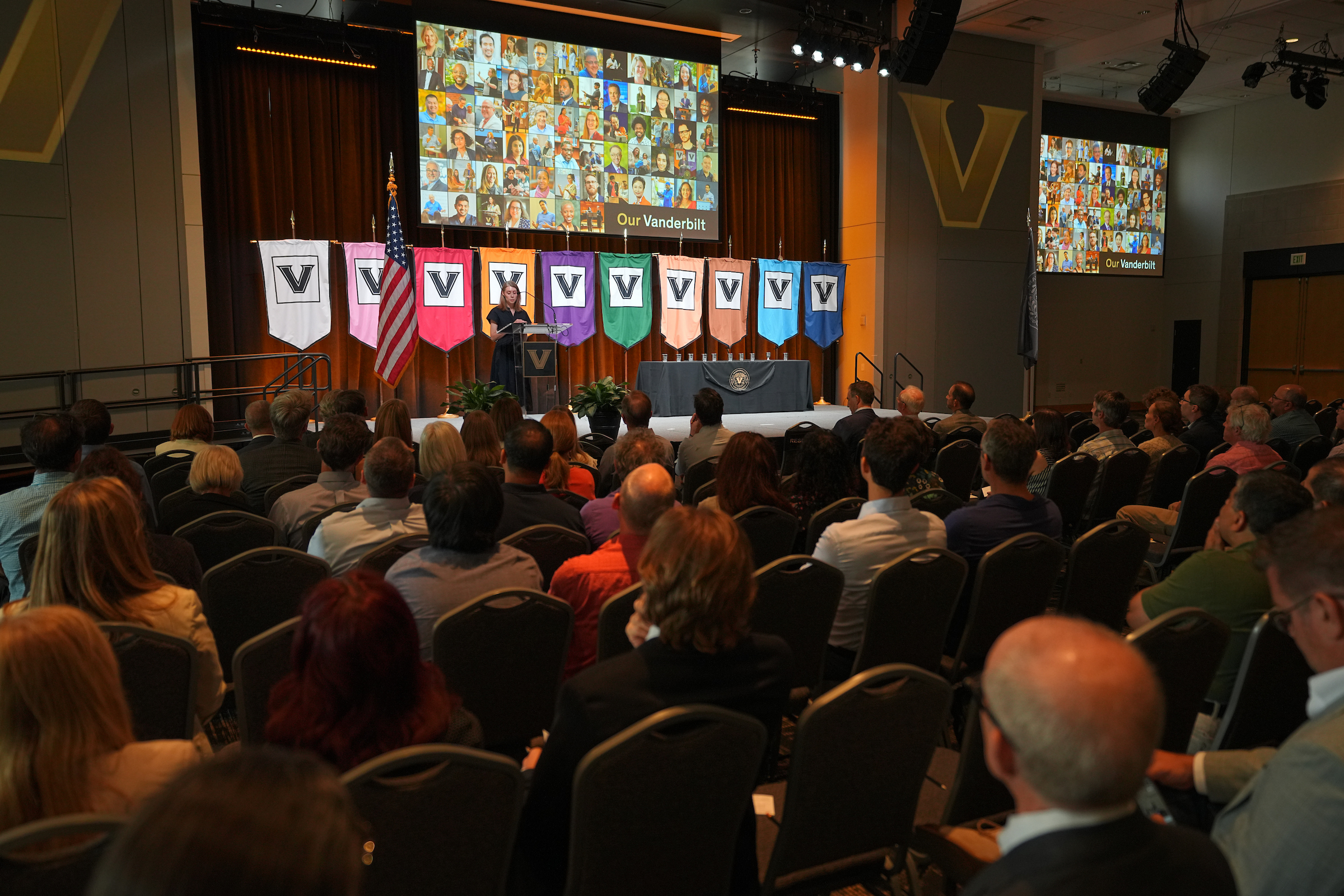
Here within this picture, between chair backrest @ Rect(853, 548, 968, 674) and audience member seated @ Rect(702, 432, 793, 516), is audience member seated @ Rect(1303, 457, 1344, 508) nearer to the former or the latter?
chair backrest @ Rect(853, 548, 968, 674)

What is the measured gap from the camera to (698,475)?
209 inches

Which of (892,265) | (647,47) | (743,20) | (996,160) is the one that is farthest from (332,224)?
Answer: (996,160)

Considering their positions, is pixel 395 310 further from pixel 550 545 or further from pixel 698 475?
pixel 550 545

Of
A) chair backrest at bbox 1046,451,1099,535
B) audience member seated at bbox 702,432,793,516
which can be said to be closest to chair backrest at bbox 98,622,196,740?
audience member seated at bbox 702,432,793,516

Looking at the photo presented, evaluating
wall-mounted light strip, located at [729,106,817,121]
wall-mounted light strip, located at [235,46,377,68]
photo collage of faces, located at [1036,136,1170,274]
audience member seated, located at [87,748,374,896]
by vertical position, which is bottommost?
audience member seated, located at [87,748,374,896]

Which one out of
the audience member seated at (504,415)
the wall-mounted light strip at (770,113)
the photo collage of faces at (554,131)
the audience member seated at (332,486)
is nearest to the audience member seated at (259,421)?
the audience member seated at (504,415)

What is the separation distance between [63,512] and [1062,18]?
46.4 feet

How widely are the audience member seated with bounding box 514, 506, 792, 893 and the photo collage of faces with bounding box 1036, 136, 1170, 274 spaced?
1604 centimetres

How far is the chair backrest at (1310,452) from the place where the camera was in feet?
20.3

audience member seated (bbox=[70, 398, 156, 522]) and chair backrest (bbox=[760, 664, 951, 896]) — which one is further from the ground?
A: audience member seated (bbox=[70, 398, 156, 522])

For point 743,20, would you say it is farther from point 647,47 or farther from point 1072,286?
point 1072,286

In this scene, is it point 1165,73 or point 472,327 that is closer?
point 1165,73

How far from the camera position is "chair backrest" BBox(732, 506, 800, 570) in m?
3.68

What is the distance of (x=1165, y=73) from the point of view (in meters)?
10.5
